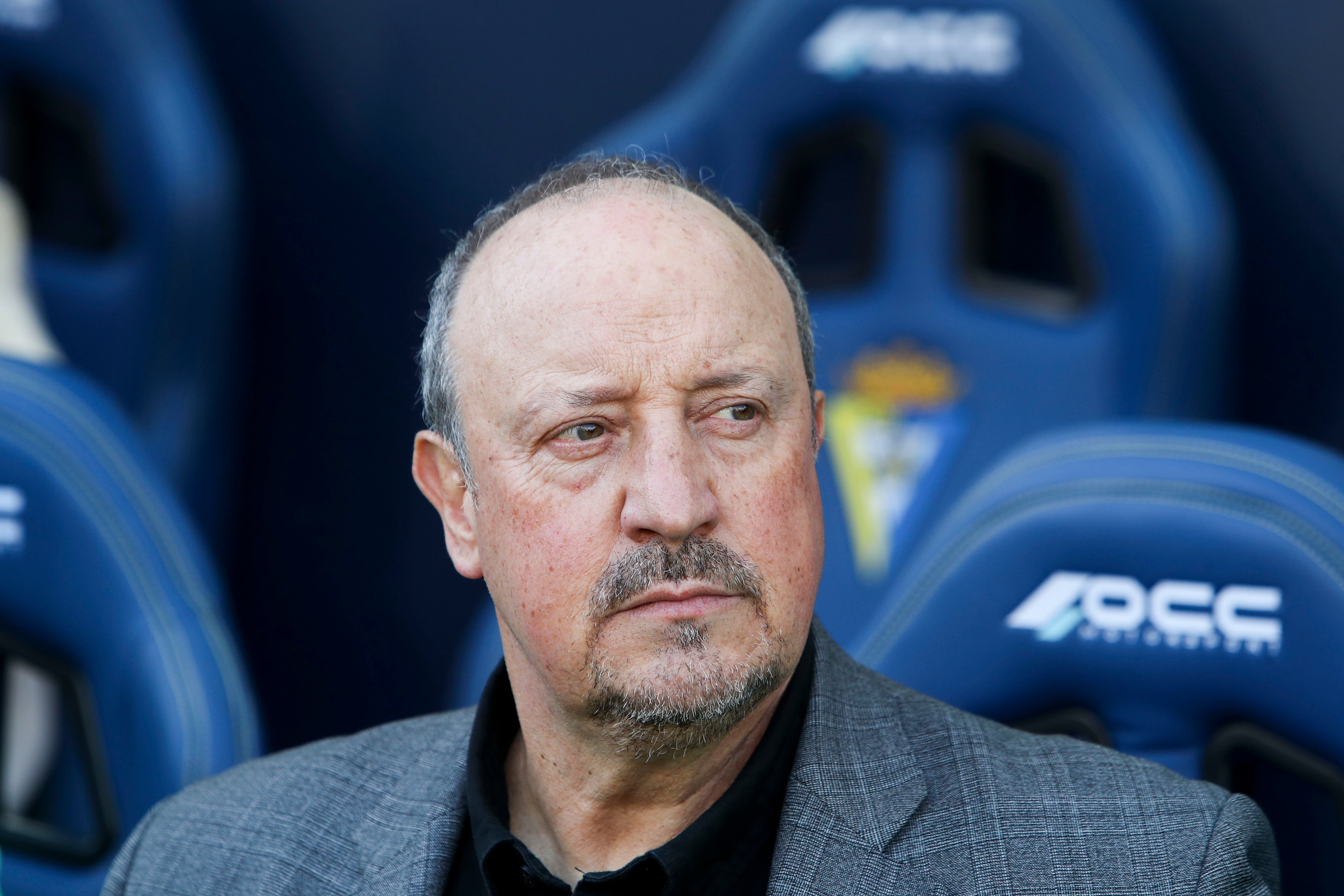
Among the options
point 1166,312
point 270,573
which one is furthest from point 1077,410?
point 270,573

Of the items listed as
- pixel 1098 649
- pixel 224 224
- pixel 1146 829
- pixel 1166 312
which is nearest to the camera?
pixel 1146 829

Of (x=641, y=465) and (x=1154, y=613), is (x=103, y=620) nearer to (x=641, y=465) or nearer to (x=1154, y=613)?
(x=641, y=465)

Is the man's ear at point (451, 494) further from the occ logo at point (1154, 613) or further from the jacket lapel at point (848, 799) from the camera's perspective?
the occ logo at point (1154, 613)

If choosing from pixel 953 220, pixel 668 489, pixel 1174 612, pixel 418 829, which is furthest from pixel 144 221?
pixel 1174 612

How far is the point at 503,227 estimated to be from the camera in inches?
41.6

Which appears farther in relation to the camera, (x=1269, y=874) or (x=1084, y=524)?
(x=1084, y=524)

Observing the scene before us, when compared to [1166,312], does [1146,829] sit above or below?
below

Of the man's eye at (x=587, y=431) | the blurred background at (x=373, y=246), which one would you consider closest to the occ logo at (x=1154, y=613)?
the man's eye at (x=587, y=431)

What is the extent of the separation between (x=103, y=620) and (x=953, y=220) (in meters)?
1.11

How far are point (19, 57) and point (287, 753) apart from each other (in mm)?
1529

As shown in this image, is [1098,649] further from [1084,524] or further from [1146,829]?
[1146,829]

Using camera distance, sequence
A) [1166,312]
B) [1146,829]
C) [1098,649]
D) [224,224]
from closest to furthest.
Result: [1146,829] < [1098,649] < [1166,312] < [224,224]

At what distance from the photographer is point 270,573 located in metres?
2.58

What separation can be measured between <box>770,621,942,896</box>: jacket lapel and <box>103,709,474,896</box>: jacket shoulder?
256 millimetres
